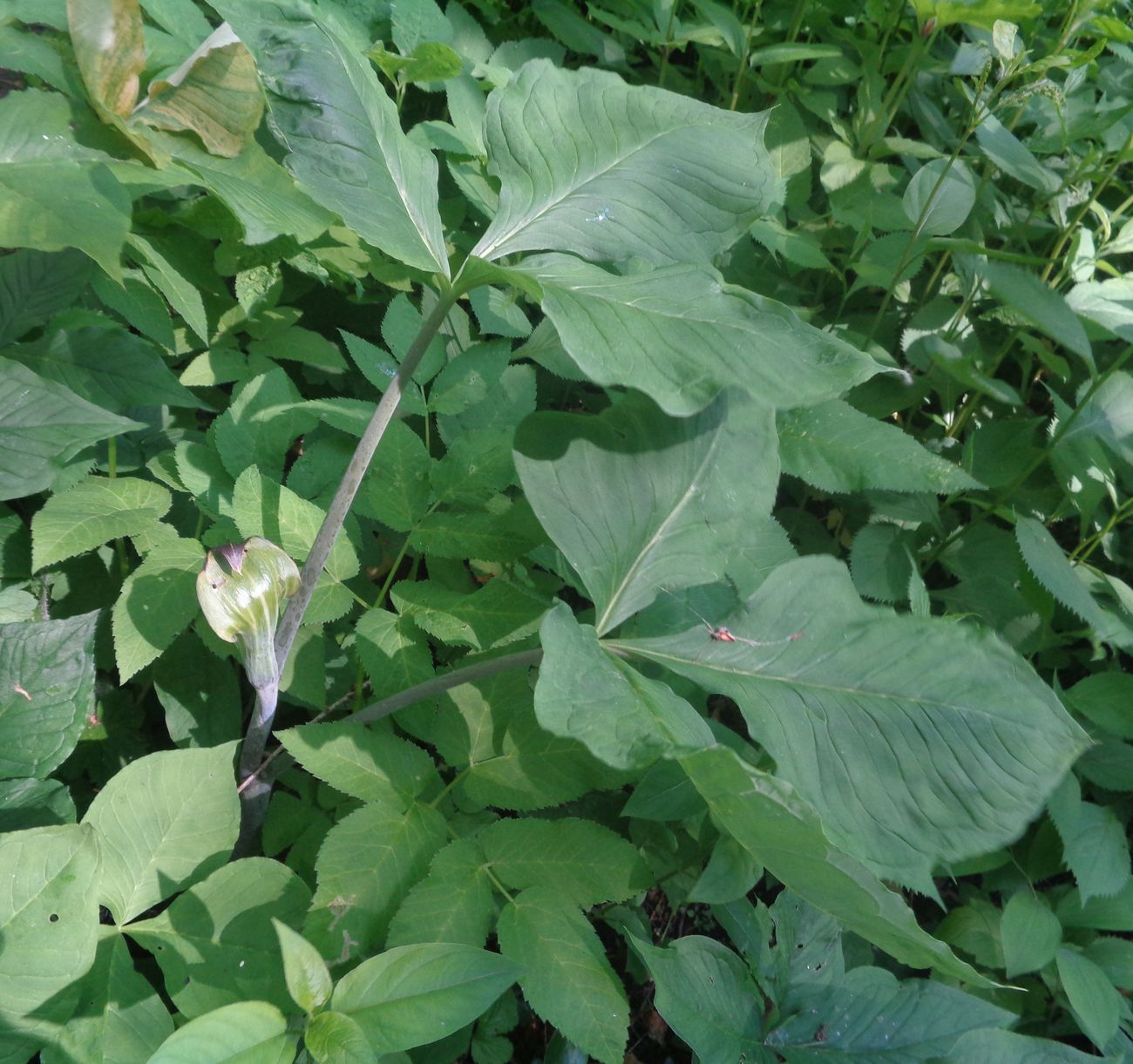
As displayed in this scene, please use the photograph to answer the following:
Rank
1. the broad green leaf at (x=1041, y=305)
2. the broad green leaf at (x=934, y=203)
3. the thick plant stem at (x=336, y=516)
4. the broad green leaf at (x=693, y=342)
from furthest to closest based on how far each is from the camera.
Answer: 1. the broad green leaf at (x=934, y=203)
2. the broad green leaf at (x=1041, y=305)
3. the thick plant stem at (x=336, y=516)
4. the broad green leaf at (x=693, y=342)

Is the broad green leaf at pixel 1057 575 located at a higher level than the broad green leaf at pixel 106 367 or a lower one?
higher

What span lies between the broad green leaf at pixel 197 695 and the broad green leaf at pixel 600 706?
2.99 feet

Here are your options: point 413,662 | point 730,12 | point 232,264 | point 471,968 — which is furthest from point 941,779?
point 730,12

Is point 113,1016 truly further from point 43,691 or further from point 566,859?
point 566,859

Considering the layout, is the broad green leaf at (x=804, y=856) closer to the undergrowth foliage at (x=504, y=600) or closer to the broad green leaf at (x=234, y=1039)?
the undergrowth foliage at (x=504, y=600)

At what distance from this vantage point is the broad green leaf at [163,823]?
4.31 ft

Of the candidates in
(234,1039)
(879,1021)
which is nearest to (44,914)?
(234,1039)

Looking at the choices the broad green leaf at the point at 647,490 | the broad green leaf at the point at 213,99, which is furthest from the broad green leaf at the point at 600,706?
the broad green leaf at the point at 213,99

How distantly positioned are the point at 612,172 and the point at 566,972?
3.84 feet

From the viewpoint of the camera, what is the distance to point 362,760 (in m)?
1.42

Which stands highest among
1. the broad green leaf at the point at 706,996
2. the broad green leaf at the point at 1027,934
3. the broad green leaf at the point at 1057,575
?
the broad green leaf at the point at 1057,575

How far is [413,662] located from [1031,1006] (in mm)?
1552

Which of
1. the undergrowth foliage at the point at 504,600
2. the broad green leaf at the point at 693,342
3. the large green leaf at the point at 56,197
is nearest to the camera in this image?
the broad green leaf at the point at 693,342

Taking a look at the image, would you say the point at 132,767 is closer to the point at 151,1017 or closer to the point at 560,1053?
the point at 151,1017
